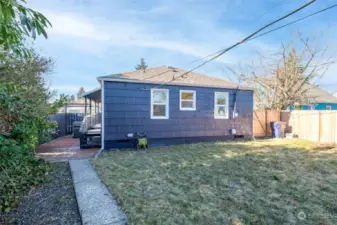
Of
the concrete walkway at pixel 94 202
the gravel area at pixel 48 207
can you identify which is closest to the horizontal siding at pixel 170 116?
the concrete walkway at pixel 94 202

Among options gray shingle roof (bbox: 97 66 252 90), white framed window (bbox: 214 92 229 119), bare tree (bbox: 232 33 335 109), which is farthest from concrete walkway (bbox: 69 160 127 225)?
bare tree (bbox: 232 33 335 109)

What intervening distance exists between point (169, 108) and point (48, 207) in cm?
576

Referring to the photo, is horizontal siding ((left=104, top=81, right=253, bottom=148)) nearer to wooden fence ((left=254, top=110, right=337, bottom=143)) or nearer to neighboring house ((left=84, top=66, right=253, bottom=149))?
neighboring house ((left=84, top=66, right=253, bottom=149))

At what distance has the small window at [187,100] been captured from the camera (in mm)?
8414

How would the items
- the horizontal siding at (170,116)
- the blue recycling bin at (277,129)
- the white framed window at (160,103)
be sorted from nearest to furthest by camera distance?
1. the horizontal siding at (170,116)
2. the white framed window at (160,103)
3. the blue recycling bin at (277,129)

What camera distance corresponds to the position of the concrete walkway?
2.44 m

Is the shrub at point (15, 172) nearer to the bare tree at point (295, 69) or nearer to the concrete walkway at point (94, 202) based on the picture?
the concrete walkway at point (94, 202)

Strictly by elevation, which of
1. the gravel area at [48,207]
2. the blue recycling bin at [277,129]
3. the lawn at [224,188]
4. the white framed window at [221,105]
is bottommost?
the gravel area at [48,207]

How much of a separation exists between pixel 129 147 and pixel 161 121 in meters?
1.64

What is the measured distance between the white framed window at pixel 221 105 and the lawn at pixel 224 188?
339 cm

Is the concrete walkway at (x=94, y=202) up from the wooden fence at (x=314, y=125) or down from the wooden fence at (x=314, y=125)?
down

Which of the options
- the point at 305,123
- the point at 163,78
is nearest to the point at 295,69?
the point at 305,123

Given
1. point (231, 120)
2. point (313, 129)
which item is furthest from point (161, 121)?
point (313, 129)

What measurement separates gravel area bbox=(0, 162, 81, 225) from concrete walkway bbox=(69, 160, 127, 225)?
11 cm
